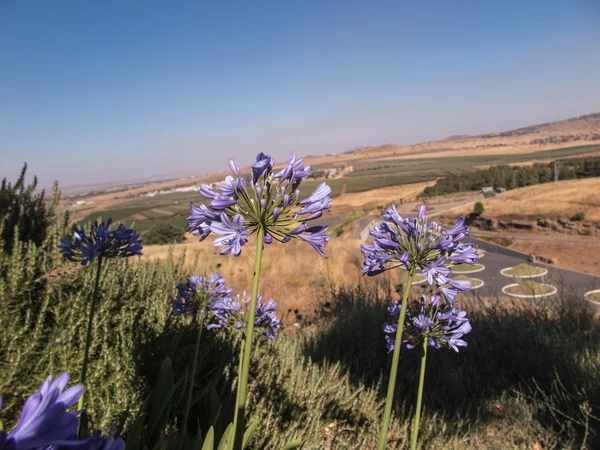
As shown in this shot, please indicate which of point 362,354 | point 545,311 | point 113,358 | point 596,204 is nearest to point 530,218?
point 596,204

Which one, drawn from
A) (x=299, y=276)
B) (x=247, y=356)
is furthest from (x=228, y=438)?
(x=299, y=276)

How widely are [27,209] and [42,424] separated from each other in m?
8.08

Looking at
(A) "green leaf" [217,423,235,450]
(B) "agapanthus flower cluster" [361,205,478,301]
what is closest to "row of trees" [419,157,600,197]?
(B) "agapanthus flower cluster" [361,205,478,301]

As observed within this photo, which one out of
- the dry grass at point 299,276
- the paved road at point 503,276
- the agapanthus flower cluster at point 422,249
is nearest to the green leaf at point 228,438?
the agapanthus flower cluster at point 422,249

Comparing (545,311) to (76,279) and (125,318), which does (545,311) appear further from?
(76,279)

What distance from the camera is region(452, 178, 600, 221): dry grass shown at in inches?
1295

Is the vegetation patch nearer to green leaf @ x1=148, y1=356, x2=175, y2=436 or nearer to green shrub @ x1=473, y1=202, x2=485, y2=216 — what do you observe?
green shrub @ x1=473, y1=202, x2=485, y2=216

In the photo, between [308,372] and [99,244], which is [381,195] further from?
[99,244]

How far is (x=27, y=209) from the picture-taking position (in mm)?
6984

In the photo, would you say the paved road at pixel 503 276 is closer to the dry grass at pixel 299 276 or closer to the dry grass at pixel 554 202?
the dry grass at pixel 299 276

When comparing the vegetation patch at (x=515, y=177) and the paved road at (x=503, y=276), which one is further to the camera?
the vegetation patch at (x=515, y=177)

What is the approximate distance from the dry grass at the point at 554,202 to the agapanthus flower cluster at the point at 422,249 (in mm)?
37198

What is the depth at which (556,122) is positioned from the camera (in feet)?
650

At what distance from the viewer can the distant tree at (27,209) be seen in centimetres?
651
